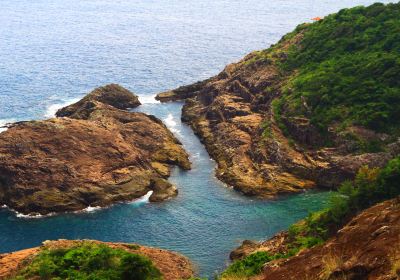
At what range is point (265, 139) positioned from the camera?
106750 millimetres

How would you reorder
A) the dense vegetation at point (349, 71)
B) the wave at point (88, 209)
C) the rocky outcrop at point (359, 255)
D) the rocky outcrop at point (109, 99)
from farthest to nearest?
the rocky outcrop at point (109, 99), the dense vegetation at point (349, 71), the wave at point (88, 209), the rocky outcrop at point (359, 255)

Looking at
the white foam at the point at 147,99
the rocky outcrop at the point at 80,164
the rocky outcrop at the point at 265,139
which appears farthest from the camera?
the white foam at the point at 147,99

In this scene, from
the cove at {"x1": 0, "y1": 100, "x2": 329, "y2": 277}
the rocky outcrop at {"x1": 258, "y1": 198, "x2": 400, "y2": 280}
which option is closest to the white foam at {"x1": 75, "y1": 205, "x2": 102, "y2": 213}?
the cove at {"x1": 0, "y1": 100, "x2": 329, "y2": 277}

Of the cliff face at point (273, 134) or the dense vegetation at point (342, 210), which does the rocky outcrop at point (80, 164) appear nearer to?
the cliff face at point (273, 134)

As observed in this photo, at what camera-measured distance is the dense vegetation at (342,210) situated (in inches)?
2315

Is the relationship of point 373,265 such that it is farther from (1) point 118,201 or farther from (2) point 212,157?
(2) point 212,157

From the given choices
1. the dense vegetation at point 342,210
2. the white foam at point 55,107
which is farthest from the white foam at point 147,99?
the dense vegetation at point 342,210

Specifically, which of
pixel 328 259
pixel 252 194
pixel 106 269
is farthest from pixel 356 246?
pixel 252 194

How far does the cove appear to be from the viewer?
77513 mm

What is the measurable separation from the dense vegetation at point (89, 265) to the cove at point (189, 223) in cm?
1489

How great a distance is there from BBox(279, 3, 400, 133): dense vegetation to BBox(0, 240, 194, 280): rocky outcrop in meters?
45.8

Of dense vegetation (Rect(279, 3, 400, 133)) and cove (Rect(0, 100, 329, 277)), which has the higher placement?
dense vegetation (Rect(279, 3, 400, 133))

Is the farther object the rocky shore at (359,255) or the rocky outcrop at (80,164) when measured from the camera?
the rocky outcrop at (80,164)

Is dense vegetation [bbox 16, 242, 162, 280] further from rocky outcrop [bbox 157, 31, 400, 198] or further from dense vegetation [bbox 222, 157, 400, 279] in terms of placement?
rocky outcrop [bbox 157, 31, 400, 198]
